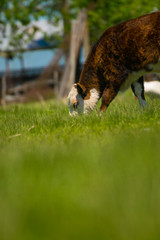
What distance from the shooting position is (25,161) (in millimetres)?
2895

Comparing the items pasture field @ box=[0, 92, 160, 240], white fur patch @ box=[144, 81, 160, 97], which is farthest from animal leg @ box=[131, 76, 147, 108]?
pasture field @ box=[0, 92, 160, 240]

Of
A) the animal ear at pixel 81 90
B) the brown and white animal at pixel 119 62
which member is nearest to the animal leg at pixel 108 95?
the brown and white animal at pixel 119 62

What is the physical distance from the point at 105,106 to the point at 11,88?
2399 cm

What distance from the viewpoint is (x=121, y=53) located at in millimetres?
5750

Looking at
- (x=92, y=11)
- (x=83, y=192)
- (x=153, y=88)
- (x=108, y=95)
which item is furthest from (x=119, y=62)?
(x=92, y=11)

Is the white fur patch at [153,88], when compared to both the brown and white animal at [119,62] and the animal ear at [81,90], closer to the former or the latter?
the brown and white animal at [119,62]

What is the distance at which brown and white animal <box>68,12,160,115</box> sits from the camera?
5492mm

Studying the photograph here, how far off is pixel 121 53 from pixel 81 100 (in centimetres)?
133

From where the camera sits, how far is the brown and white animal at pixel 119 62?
216 inches

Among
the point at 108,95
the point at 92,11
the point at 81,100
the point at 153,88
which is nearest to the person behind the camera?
the point at 108,95

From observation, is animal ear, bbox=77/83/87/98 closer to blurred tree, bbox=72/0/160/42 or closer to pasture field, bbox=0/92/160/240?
pasture field, bbox=0/92/160/240

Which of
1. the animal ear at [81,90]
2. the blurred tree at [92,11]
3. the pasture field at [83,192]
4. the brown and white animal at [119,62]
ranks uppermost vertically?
the pasture field at [83,192]

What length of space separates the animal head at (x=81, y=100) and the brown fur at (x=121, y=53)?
0.60 feet

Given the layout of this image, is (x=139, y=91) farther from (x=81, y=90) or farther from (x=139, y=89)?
(x=81, y=90)
